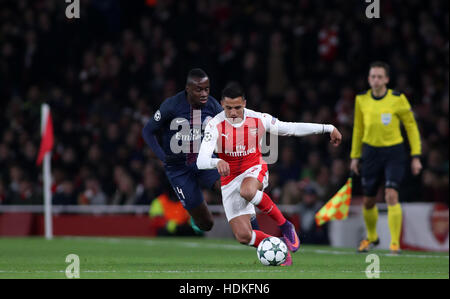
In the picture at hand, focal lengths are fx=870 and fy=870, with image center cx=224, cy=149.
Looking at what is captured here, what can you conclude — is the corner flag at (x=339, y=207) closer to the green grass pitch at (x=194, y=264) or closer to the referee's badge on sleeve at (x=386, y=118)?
the green grass pitch at (x=194, y=264)

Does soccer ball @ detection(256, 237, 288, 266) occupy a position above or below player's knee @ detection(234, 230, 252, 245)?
below

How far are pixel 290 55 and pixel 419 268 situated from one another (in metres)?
9.57

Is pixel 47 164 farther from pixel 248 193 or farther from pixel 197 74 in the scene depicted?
pixel 248 193

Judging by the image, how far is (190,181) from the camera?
390 inches

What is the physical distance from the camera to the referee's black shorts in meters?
10.5

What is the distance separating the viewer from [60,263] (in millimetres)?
9016

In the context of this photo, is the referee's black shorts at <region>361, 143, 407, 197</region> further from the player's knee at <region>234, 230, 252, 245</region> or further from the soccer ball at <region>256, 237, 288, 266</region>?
the soccer ball at <region>256, 237, 288, 266</region>

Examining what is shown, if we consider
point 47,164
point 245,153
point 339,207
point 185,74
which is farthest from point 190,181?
point 185,74

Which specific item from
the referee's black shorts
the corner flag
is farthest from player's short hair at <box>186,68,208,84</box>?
the corner flag

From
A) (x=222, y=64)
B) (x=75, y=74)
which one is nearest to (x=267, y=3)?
(x=222, y=64)

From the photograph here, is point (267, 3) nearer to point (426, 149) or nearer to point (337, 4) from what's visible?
point (337, 4)

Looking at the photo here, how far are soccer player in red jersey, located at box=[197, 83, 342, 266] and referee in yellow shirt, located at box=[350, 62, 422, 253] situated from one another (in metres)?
2.42

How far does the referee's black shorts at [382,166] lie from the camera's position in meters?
10.5
